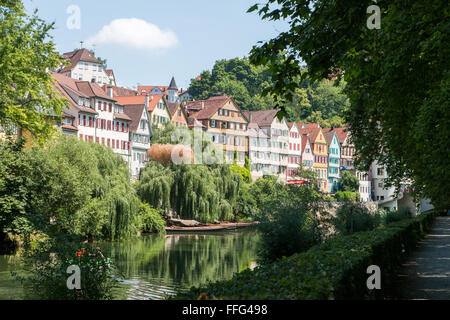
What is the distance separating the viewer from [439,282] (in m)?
16.3

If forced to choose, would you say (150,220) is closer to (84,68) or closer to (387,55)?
(387,55)

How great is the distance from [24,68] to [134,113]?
147 ft

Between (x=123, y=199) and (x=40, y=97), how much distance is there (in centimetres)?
1036

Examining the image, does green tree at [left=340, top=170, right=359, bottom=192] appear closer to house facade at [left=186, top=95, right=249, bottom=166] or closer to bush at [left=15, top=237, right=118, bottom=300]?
house facade at [left=186, top=95, right=249, bottom=166]

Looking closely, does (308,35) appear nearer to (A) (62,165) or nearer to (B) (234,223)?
(A) (62,165)

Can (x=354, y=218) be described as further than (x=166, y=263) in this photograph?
Yes

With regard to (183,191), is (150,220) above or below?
below

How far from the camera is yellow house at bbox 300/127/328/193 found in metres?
106

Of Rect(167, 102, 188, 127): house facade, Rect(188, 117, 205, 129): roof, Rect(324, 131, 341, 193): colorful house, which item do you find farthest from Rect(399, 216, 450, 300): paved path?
Rect(324, 131, 341, 193): colorful house

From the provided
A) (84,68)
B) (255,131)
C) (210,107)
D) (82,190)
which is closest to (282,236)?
(82,190)

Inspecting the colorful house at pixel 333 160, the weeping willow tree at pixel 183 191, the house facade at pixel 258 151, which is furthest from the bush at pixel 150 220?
the colorful house at pixel 333 160

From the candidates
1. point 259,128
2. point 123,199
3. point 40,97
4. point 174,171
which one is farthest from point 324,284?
point 259,128

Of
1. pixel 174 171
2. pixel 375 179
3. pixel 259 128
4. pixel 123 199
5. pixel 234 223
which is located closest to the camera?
pixel 123 199

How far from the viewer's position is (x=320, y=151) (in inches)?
4242
